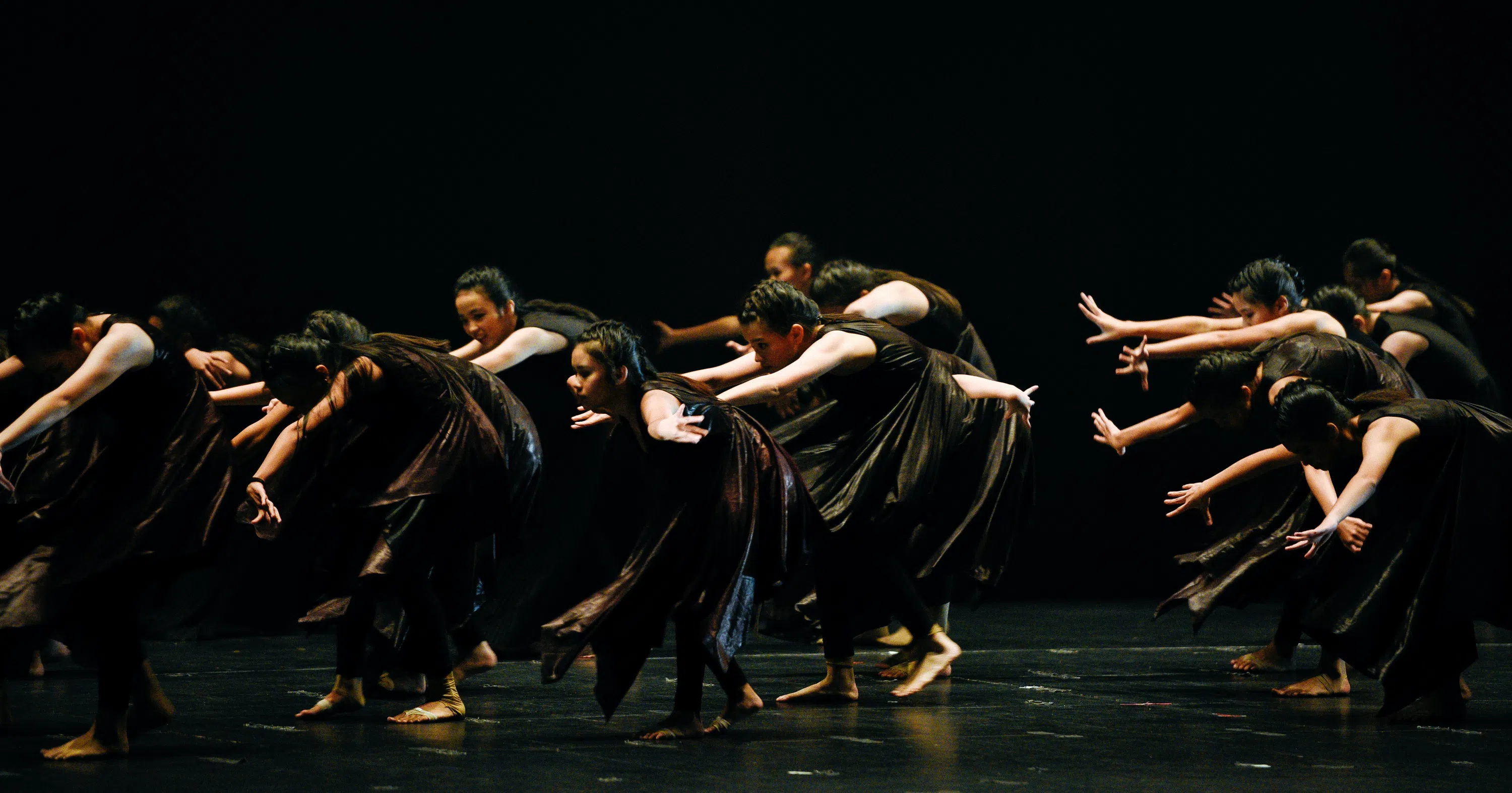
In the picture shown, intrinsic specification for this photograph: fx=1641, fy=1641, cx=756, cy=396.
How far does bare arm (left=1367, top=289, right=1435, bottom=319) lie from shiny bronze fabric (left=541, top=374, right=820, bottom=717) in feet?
11.3

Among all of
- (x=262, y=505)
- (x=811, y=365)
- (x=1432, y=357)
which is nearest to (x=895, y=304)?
(x=811, y=365)

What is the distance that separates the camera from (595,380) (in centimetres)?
342

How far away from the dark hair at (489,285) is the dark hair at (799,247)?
102cm

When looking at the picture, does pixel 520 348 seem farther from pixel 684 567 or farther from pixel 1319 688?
pixel 1319 688

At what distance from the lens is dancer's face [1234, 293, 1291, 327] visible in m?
4.97

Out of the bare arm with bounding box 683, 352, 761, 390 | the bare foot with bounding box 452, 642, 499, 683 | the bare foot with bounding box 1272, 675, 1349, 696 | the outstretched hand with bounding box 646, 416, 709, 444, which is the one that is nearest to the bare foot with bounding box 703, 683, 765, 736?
the outstretched hand with bounding box 646, 416, 709, 444

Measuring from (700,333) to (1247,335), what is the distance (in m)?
2.18

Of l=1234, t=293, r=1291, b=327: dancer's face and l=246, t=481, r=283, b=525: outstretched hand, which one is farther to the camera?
l=1234, t=293, r=1291, b=327: dancer's face

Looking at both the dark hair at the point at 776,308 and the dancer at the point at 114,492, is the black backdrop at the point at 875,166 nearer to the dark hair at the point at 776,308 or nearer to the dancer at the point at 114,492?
the dark hair at the point at 776,308

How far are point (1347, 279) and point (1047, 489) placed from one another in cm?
183

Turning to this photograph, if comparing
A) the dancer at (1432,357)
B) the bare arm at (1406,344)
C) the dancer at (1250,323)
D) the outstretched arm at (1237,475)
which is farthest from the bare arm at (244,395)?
the bare arm at (1406,344)

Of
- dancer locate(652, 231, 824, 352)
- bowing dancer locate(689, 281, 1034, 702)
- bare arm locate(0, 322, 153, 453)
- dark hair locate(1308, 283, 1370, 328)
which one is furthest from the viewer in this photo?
dancer locate(652, 231, 824, 352)

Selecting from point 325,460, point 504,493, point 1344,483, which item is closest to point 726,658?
point 504,493

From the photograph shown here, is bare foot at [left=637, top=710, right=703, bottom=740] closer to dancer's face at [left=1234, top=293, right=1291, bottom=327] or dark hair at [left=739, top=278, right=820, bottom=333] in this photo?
dark hair at [left=739, top=278, right=820, bottom=333]
